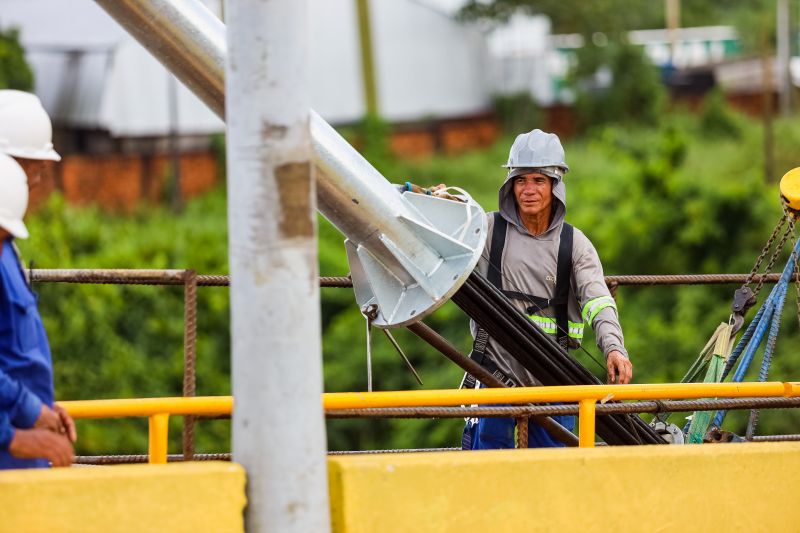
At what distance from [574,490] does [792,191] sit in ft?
6.32

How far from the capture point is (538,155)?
214 inches

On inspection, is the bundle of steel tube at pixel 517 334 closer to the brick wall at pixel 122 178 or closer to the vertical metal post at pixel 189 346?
the vertical metal post at pixel 189 346

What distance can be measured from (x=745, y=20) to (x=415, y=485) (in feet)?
126

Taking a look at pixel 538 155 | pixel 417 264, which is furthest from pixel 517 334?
pixel 538 155

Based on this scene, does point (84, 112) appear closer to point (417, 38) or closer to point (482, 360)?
point (417, 38)

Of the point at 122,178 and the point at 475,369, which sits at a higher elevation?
the point at 122,178

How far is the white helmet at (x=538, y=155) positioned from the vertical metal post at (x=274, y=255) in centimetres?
179

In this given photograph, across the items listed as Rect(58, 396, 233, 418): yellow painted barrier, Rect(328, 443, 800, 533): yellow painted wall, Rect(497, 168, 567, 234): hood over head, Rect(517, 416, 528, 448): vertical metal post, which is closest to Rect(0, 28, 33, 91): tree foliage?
Rect(497, 168, 567, 234): hood over head

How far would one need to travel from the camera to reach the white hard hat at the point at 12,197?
3.80 metres

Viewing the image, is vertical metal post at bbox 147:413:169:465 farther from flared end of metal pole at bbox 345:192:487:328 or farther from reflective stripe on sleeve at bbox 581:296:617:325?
reflective stripe on sleeve at bbox 581:296:617:325

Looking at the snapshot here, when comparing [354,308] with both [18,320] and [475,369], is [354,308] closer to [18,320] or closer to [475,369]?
[475,369]

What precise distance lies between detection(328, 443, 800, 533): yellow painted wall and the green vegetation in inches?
580

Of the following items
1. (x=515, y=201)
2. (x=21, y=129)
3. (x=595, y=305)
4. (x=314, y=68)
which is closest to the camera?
(x=21, y=129)

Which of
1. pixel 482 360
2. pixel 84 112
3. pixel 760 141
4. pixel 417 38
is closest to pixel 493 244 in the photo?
pixel 482 360
